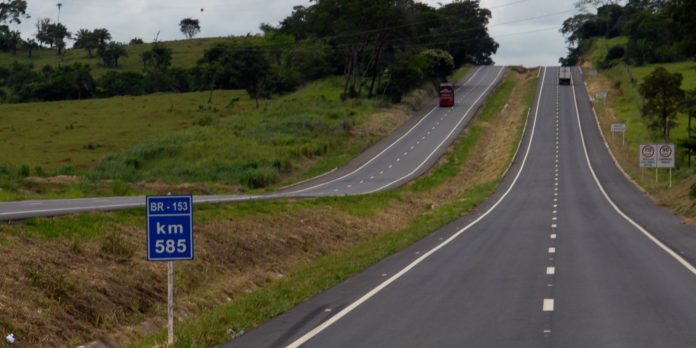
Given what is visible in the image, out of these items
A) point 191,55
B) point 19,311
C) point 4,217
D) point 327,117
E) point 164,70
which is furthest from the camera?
point 191,55

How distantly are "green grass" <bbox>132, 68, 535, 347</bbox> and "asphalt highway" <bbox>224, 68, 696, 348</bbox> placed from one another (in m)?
0.40

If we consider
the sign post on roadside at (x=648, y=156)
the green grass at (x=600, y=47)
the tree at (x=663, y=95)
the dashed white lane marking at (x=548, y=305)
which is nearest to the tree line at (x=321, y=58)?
the green grass at (x=600, y=47)

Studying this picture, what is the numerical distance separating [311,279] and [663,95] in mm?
54608

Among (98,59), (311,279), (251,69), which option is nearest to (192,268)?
(311,279)

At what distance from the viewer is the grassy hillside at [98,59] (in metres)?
169

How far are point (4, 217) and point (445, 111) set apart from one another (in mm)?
86085

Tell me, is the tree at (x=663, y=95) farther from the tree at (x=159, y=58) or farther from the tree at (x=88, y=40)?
the tree at (x=88, y=40)

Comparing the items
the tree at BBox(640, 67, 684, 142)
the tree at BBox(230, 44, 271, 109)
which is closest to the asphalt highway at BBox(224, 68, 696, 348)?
the tree at BBox(640, 67, 684, 142)

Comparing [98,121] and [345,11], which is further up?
[345,11]

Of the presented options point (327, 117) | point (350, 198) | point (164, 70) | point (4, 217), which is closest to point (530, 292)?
point (4, 217)

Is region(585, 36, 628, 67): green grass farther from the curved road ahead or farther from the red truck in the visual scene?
the red truck

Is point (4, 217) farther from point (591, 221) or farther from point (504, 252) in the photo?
point (591, 221)

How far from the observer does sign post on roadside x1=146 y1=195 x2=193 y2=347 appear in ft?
44.2

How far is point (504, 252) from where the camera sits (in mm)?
27766
